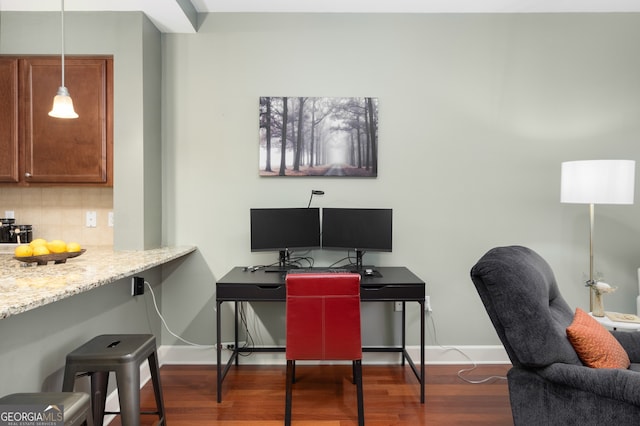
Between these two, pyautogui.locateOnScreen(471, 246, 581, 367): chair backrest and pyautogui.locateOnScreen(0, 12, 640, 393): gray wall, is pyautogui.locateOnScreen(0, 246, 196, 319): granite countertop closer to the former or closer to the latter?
pyautogui.locateOnScreen(0, 12, 640, 393): gray wall

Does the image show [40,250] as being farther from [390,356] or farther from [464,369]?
[464,369]

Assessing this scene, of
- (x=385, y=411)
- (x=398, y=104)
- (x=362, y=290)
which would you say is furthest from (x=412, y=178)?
(x=385, y=411)

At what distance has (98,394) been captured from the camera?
1770 mm

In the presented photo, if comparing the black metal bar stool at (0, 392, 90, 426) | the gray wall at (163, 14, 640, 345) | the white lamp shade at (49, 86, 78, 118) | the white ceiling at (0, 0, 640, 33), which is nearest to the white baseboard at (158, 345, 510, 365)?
the gray wall at (163, 14, 640, 345)

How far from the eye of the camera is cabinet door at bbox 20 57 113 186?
7.92 feet

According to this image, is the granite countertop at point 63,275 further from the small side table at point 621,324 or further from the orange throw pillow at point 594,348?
the small side table at point 621,324

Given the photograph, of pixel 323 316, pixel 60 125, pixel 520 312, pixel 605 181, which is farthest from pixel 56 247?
pixel 605 181

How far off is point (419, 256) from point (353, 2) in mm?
2014

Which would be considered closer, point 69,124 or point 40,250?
point 40,250

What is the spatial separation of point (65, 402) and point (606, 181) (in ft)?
9.57

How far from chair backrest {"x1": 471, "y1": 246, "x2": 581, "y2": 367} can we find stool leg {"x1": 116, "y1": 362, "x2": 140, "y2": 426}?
1563mm

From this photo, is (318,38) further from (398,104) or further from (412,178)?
(412,178)

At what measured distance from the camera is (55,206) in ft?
8.84

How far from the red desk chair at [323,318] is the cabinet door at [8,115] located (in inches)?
86.4
